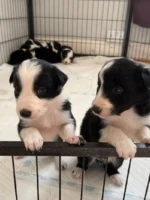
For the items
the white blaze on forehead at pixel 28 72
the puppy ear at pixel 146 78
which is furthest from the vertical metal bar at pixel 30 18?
the puppy ear at pixel 146 78

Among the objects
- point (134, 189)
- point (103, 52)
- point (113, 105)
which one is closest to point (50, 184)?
point (134, 189)

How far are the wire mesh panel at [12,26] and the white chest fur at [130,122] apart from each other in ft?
10.1

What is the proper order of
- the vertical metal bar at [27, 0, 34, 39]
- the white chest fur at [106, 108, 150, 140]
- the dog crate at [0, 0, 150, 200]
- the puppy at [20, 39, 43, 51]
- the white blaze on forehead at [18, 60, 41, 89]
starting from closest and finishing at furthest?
the white blaze on forehead at [18, 60, 41, 89] → the white chest fur at [106, 108, 150, 140] → the puppy at [20, 39, 43, 51] → the dog crate at [0, 0, 150, 200] → the vertical metal bar at [27, 0, 34, 39]

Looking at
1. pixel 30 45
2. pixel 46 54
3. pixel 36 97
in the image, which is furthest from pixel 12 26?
pixel 36 97

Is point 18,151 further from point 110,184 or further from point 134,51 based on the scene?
Answer: point 134,51

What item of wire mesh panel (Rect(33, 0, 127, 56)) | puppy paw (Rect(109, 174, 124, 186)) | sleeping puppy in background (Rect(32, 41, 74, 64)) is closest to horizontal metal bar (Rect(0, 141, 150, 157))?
Answer: puppy paw (Rect(109, 174, 124, 186))

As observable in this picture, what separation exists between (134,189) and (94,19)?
12.3ft

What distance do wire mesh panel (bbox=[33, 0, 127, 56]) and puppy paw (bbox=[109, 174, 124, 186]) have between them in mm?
3451

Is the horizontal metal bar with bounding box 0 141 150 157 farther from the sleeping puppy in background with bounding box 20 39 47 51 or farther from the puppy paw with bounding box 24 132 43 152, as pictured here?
the sleeping puppy in background with bounding box 20 39 47 51

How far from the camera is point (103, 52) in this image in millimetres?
4828

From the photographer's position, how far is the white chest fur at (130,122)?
1307mm

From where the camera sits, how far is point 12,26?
4227mm

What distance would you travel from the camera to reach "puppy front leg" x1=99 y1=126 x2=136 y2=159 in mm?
1059

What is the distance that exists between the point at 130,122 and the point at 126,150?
30 centimetres
